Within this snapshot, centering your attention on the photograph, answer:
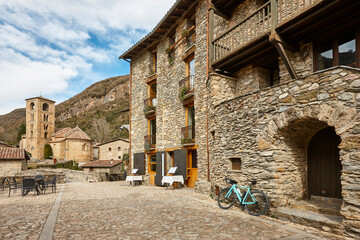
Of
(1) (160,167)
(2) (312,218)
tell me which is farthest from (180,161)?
(2) (312,218)

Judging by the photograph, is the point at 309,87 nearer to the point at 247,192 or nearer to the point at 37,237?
the point at 247,192

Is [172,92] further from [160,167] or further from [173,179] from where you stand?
[173,179]

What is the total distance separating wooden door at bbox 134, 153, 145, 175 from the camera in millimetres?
15204

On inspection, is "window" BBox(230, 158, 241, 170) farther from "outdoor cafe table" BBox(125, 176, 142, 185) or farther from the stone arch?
"outdoor cafe table" BBox(125, 176, 142, 185)

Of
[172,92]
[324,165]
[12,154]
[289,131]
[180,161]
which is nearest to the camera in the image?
[289,131]

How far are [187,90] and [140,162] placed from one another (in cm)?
596

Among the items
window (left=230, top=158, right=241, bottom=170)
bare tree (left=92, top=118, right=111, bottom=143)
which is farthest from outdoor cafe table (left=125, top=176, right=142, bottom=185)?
bare tree (left=92, top=118, right=111, bottom=143)

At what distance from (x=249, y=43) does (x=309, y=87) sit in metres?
2.73

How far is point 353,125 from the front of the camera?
4504mm

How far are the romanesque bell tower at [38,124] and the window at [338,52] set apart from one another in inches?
2204

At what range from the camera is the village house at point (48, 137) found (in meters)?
44.0

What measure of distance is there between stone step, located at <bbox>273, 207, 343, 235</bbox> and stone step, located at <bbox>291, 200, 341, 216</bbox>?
4.3 inches

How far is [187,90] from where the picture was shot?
12.2 metres

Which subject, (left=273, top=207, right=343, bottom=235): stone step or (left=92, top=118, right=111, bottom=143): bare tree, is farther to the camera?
(left=92, top=118, right=111, bottom=143): bare tree
